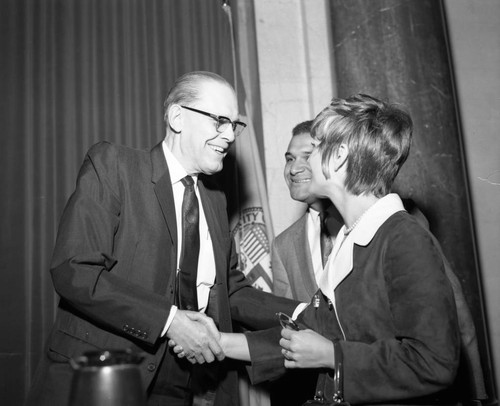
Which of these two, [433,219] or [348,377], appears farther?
[433,219]

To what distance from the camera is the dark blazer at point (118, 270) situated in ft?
6.79

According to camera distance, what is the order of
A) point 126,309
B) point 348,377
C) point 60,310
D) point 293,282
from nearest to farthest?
point 348,377, point 126,309, point 60,310, point 293,282

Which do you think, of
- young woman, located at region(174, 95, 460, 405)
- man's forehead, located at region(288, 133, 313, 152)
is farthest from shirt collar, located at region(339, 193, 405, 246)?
man's forehead, located at region(288, 133, 313, 152)

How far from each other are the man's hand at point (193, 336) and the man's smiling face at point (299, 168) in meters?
1.34

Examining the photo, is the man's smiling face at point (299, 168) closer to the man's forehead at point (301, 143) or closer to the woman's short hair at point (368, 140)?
the man's forehead at point (301, 143)

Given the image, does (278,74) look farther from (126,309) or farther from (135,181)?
(126,309)

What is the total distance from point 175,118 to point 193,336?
113cm

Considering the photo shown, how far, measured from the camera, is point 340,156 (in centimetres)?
197

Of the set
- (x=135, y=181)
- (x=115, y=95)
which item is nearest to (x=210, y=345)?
(x=135, y=181)

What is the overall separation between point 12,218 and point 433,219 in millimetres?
2589

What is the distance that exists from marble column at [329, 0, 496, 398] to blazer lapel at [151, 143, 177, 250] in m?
1.50

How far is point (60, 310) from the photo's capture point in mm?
2246

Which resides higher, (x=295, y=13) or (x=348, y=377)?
(x=295, y=13)

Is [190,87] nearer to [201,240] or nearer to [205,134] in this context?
[205,134]
